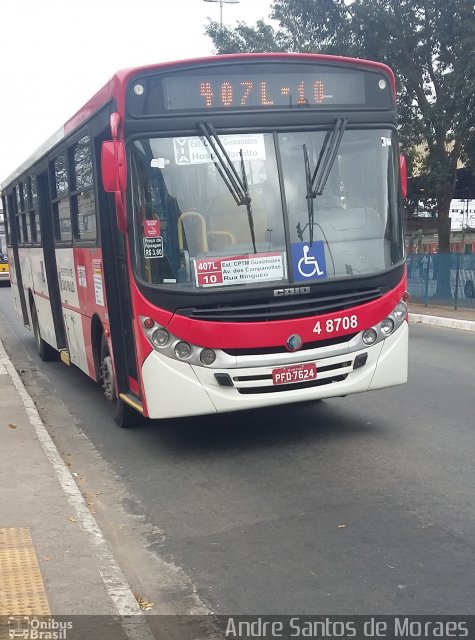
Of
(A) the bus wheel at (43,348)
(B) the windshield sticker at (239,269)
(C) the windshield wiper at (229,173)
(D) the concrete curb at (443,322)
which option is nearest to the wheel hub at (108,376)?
(B) the windshield sticker at (239,269)

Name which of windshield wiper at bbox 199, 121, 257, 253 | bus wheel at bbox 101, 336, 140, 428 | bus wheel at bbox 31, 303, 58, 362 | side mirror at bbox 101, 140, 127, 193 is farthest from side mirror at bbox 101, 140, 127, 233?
bus wheel at bbox 31, 303, 58, 362

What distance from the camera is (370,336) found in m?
7.05

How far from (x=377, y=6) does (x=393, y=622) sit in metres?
20.0

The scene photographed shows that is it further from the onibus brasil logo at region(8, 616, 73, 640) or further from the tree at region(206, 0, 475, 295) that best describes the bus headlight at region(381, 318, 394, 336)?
the tree at region(206, 0, 475, 295)

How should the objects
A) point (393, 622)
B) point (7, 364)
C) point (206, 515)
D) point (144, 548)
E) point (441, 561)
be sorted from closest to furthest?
point (393, 622) → point (441, 561) → point (144, 548) → point (206, 515) → point (7, 364)

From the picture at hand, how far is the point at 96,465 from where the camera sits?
279 inches

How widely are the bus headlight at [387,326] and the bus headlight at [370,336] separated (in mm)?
93

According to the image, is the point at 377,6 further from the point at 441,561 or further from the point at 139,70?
the point at 441,561

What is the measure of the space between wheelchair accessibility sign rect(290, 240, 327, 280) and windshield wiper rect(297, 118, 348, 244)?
64 mm

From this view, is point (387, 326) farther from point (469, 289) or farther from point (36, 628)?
point (469, 289)

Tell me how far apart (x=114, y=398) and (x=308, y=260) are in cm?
280

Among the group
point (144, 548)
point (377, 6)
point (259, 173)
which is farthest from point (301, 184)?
point (377, 6)

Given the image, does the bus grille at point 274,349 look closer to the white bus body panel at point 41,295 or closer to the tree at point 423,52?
the white bus body panel at point 41,295

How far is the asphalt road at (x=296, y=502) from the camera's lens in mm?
4344
